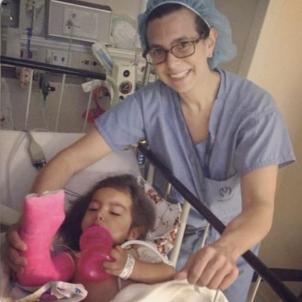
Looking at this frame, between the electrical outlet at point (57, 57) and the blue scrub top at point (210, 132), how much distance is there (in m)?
0.77

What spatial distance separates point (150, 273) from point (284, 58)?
1.38m

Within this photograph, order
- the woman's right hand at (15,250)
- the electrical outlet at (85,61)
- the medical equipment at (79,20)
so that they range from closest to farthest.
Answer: the woman's right hand at (15,250) < the medical equipment at (79,20) < the electrical outlet at (85,61)

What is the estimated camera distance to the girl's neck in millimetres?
1271

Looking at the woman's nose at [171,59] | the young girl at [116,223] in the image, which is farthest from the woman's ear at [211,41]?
the young girl at [116,223]

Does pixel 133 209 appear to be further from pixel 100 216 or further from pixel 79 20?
pixel 79 20

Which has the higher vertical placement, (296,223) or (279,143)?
(279,143)

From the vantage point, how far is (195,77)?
121cm

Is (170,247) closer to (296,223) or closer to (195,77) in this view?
(195,77)

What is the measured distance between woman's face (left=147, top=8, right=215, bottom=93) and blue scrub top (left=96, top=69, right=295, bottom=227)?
0.12 metres

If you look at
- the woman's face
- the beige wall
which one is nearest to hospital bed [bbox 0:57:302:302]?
the woman's face

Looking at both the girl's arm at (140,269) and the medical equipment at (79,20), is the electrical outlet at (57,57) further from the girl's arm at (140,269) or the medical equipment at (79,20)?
the girl's arm at (140,269)

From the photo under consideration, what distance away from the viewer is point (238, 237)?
3.00ft

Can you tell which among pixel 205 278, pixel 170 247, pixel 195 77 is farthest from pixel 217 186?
pixel 205 278

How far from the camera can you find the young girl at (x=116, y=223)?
1.08 m
